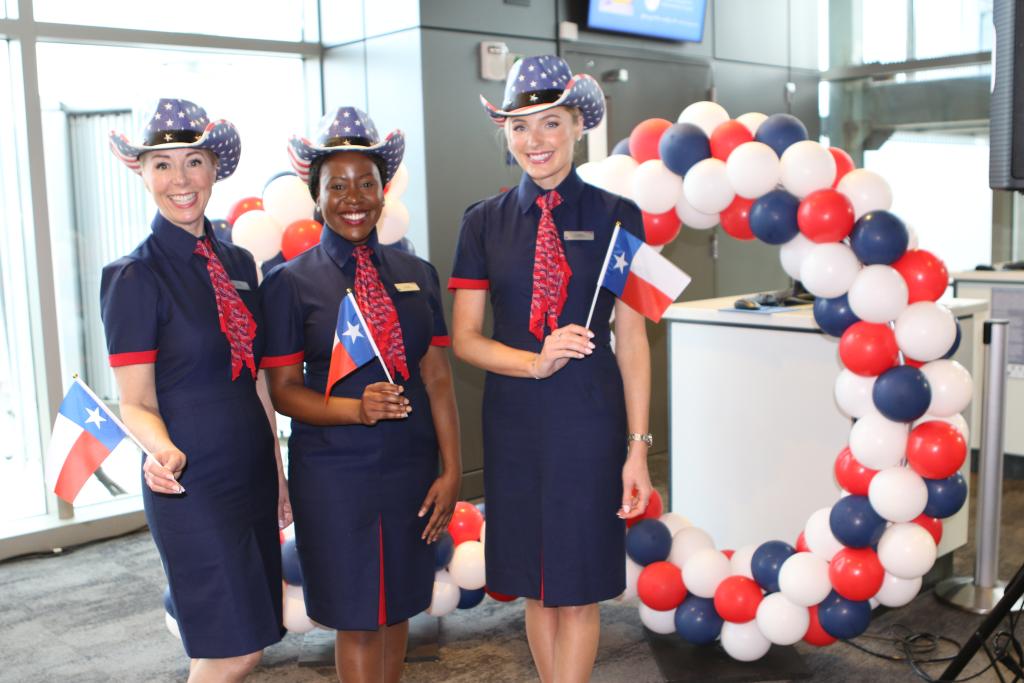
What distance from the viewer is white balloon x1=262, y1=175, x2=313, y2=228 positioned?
11.6 ft

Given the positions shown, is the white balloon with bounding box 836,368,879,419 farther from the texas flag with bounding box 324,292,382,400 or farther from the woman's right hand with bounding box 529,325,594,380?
the texas flag with bounding box 324,292,382,400

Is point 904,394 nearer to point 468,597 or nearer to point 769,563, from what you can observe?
point 769,563

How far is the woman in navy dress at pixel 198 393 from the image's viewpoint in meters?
2.11

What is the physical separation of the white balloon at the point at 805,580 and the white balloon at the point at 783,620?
0.08 ft

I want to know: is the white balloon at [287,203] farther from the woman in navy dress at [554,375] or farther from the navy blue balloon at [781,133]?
the navy blue balloon at [781,133]

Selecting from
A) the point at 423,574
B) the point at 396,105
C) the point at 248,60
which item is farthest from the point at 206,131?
the point at 248,60

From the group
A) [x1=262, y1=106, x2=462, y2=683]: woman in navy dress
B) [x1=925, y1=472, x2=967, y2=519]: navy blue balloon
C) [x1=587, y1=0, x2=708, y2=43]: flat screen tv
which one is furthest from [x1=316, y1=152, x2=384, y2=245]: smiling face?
[x1=587, y1=0, x2=708, y2=43]: flat screen tv

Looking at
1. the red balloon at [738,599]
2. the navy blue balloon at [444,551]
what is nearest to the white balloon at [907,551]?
the red balloon at [738,599]

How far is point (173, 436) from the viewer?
2.14 m

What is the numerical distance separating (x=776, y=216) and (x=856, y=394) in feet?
1.86

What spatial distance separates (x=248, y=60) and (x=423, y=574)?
3.65m

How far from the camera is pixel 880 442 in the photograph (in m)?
3.06

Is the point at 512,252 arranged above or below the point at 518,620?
above

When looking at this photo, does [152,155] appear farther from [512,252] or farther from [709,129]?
[709,129]
